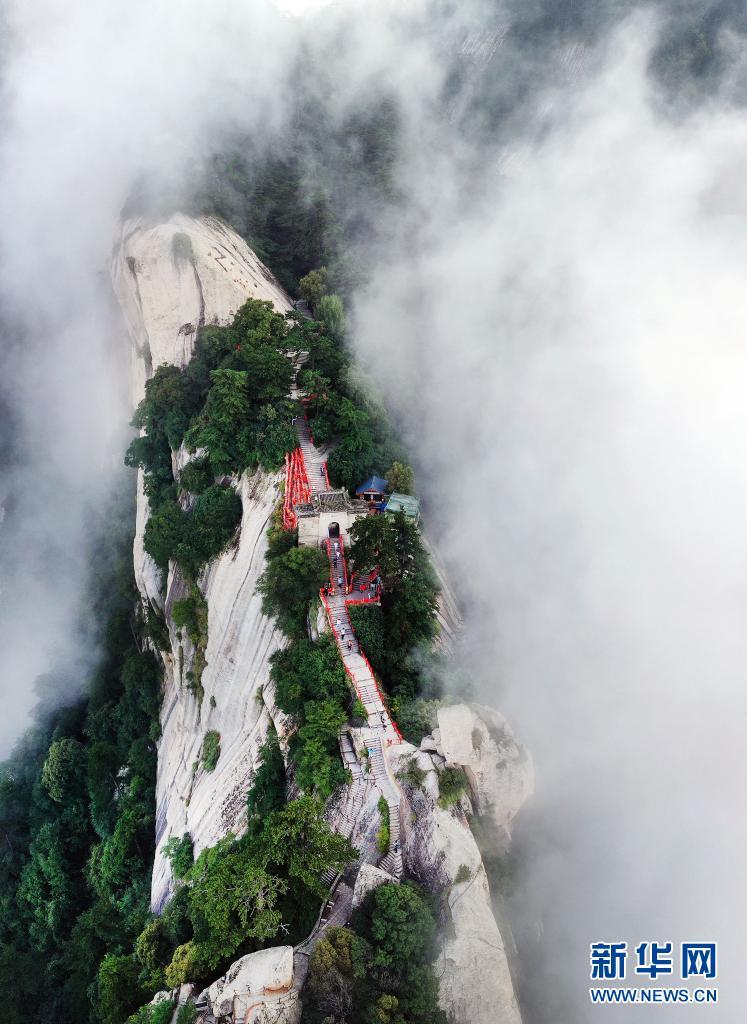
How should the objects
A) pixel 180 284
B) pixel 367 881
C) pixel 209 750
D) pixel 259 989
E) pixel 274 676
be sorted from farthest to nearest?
1. pixel 180 284
2. pixel 209 750
3. pixel 274 676
4. pixel 367 881
5. pixel 259 989

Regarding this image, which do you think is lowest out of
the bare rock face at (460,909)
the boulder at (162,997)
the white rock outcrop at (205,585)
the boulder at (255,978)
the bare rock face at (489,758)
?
the boulder at (162,997)

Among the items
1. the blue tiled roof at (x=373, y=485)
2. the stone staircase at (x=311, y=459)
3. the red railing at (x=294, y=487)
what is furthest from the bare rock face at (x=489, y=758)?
the blue tiled roof at (x=373, y=485)

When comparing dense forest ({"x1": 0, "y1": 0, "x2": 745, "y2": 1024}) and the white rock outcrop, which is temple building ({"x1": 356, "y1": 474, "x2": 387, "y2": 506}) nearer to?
dense forest ({"x1": 0, "y1": 0, "x2": 745, "y2": 1024})

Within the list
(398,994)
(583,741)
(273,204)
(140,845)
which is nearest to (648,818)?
(583,741)

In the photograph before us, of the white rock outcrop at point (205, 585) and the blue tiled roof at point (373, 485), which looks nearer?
the white rock outcrop at point (205, 585)

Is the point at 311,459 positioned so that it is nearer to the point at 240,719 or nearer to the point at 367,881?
the point at 240,719

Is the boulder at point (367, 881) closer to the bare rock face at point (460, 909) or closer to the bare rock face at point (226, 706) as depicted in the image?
the bare rock face at point (460, 909)

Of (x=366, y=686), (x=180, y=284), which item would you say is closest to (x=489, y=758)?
(x=366, y=686)
